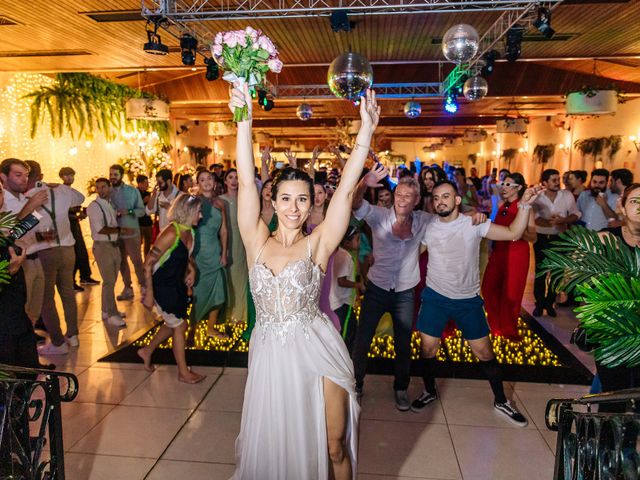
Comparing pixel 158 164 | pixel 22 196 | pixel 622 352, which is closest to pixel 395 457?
pixel 622 352

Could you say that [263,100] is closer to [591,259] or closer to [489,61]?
[489,61]

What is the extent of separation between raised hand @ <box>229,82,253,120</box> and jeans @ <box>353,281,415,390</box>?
190cm

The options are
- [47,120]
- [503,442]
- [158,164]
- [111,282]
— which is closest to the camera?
[503,442]

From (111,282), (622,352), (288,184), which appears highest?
(288,184)

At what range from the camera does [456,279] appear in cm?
331

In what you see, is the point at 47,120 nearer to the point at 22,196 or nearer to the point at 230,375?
the point at 22,196

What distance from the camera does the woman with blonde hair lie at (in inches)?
150

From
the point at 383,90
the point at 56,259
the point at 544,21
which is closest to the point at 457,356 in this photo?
the point at 56,259

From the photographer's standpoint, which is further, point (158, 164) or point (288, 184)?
point (158, 164)

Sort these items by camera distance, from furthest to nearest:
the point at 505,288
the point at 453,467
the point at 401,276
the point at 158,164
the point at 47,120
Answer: the point at 158,164, the point at 47,120, the point at 505,288, the point at 401,276, the point at 453,467

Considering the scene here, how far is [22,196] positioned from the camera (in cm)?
426

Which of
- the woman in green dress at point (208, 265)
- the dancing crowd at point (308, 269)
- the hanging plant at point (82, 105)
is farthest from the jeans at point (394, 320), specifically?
the hanging plant at point (82, 105)

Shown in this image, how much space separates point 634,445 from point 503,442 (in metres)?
1.83

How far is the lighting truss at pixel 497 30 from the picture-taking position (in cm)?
584
